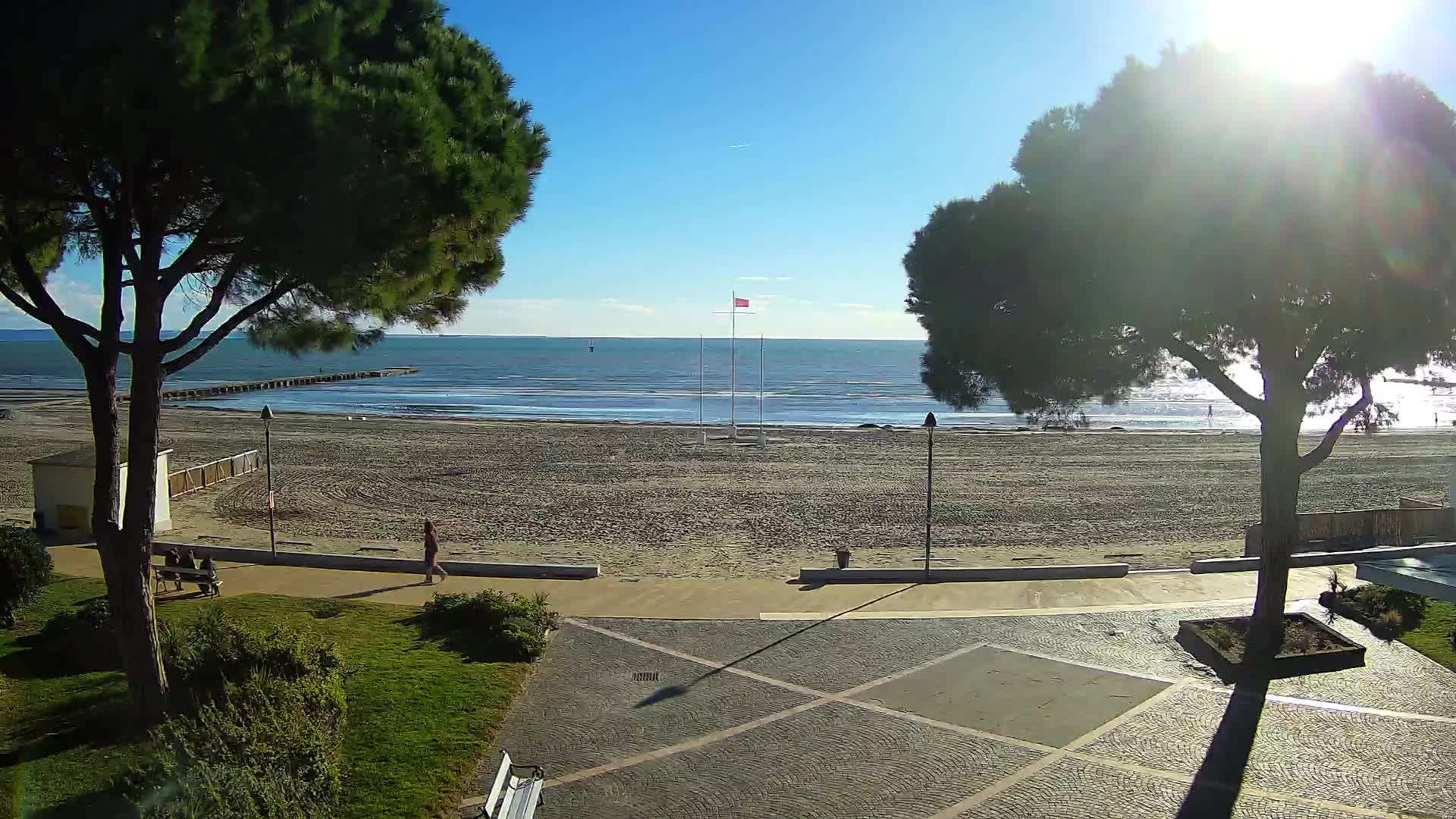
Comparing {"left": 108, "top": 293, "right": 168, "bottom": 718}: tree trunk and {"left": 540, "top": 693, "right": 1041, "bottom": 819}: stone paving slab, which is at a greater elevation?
{"left": 108, "top": 293, "right": 168, "bottom": 718}: tree trunk

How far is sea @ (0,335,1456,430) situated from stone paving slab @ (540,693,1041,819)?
7050mm

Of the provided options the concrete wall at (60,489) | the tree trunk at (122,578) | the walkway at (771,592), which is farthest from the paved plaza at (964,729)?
the concrete wall at (60,489)

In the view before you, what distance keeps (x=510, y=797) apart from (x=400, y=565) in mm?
A: 10378

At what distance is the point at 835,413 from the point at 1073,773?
194 ft

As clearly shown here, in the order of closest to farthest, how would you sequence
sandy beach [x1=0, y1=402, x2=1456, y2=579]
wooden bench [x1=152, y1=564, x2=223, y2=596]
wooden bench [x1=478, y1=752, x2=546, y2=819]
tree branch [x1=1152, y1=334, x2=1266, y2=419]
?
1. wooden bench [x1=478, y1=752, x2=546, y2=819]
2. tree branch [x1=1152, y1=334, x2=1266, y2=419]
3. wooden bench [x1=152, y1=564, x2=223, y2=596]
4. sandy beach [x1=0, y1=402, x2=1456, y2=579]

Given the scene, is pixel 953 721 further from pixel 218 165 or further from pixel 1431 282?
pixel 218 165

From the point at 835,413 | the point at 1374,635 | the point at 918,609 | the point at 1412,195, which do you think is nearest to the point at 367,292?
the point at 918,609

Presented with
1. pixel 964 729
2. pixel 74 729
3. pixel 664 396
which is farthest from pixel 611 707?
pixel 664 396

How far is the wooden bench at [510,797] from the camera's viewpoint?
6363 mm

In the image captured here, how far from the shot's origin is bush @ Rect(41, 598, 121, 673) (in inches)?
394

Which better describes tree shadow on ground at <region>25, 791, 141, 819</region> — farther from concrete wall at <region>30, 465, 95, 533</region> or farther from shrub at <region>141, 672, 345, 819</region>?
concrete wall at <region>30, 465, 95, 533</region>

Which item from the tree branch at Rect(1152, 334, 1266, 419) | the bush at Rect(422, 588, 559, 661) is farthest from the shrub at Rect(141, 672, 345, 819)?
the tree branch at Rect(1152, 334, 1266, 419)

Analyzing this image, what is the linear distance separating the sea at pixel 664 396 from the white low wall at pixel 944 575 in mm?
8900

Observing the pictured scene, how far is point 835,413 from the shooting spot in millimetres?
67250
